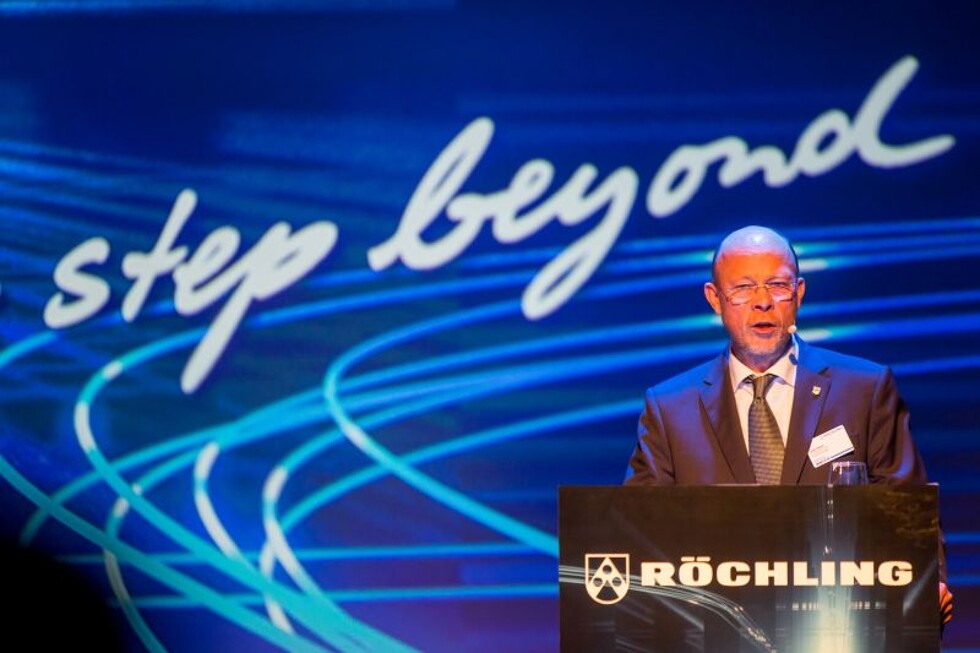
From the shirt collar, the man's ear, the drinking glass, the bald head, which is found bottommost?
the drinking glass

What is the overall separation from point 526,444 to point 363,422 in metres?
0.58

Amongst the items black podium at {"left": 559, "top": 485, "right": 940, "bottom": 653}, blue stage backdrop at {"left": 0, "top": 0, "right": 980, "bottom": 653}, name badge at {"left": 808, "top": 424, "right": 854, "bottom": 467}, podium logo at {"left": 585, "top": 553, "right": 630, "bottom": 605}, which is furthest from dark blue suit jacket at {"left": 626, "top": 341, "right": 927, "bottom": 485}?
blue stage backdrop at {"left": 0, "top": 0, "right": 980, "bottom": 653}

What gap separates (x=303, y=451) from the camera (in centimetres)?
464

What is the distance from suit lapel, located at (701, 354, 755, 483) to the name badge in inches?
8.8

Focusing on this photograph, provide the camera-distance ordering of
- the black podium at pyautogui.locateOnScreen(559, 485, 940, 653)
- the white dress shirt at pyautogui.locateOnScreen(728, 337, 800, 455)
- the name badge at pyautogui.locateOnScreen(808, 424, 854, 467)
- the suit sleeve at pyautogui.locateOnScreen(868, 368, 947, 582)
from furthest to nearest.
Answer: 1. the white dress shirt at pyautogui.locateOnScreen(728, 337, 800, 455)
2. the suit sleeve at pyautogui.locateOnScreen(868, 368, 947, 582)
3. the name badge at pyautogui.locateOnScreen(808, 424, 854, 467)
4. the black podium at pyautogui.locateOnScreen(559, 485, 940, 653)

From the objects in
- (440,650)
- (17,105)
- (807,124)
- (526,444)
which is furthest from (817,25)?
(17,105)

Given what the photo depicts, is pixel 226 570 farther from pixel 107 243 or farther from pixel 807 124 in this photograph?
pixel 807 124

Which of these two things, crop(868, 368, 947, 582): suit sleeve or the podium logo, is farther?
crop(868, 368, 947, 582): suit sleeve

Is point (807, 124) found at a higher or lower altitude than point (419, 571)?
higher

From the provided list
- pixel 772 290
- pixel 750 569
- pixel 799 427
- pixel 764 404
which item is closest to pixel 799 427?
pixel 799 427

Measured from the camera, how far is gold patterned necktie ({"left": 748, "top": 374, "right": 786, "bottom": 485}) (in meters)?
3.00

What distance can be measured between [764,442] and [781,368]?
216 millimetres

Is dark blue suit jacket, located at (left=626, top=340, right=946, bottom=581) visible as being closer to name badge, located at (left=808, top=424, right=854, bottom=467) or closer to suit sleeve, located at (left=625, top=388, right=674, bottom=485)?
suit sleeve, located at (left=625, top=388, right=674, bottom=485)

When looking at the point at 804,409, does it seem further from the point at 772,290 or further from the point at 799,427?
the point at 772,290
